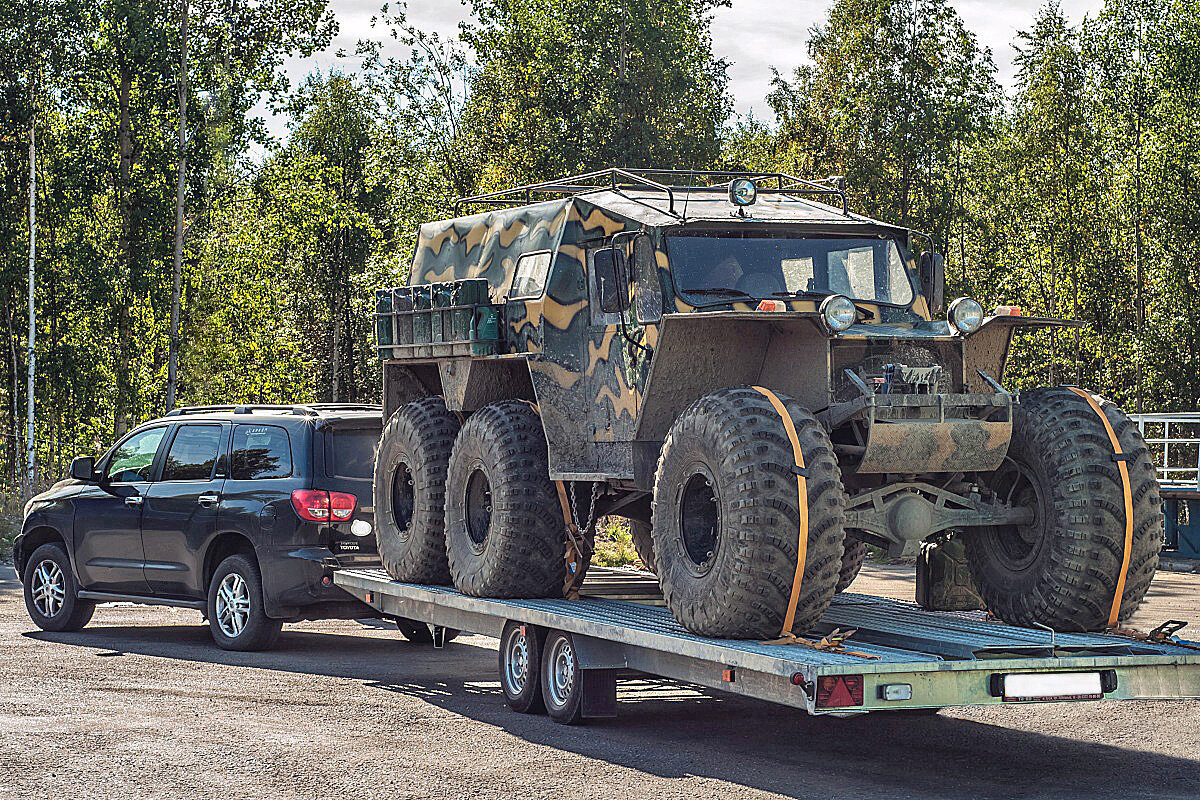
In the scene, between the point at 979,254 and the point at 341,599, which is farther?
the point at 979,254

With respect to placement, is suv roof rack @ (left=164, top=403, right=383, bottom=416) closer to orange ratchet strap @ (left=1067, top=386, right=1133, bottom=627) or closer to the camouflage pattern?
the camouflage pattern

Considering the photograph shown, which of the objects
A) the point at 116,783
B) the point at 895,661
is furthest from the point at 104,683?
the point at 895,661

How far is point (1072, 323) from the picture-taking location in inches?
375

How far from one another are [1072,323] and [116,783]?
555 cm

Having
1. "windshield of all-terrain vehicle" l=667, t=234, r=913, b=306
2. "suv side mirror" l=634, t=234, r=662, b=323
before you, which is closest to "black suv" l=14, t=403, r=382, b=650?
"suv side mirror" l=634, t=234, r=662, b=323

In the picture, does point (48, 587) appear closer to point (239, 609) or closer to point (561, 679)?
point (239, 609)

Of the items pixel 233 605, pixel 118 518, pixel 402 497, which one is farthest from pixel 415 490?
pixel 118 518

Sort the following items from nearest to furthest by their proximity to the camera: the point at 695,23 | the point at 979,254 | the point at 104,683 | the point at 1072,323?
the point at 1072,323 < the point at 104,683 < the point at 695,23 < the point at 979,254

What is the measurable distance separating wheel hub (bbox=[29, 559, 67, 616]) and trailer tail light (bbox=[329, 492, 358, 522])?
302cm

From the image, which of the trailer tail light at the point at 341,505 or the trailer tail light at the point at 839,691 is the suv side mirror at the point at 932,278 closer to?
the trailer tail light at the point at 839,691

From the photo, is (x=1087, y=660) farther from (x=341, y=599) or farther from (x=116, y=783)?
(x=341, y=599)

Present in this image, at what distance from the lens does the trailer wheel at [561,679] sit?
9.54 m

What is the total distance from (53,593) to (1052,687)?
A: 933 cm

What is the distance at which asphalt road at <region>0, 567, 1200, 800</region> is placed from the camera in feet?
26.1
